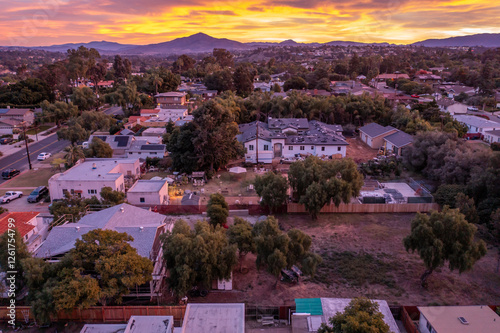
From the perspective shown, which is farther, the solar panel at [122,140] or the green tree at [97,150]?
the solar panel at [122,140]

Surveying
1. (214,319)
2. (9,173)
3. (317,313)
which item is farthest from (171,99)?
(317,313)

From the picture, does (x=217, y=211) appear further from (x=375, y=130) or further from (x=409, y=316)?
(x=375, y=130)

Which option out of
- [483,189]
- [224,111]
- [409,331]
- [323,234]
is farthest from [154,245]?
[483,189]

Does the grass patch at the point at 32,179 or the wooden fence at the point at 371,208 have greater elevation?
the grass patch at the point at 32,179

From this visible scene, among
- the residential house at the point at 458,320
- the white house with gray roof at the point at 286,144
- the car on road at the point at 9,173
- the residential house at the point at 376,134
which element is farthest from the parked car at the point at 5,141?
the residential house at the point at 458,320

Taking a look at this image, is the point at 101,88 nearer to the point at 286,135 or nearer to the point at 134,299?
the point at 286,135

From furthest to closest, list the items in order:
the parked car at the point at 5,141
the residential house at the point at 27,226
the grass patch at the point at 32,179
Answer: the parked car at the point at 5,141, the grass patch at the point at 32,179, the residential house at the point at 27,226

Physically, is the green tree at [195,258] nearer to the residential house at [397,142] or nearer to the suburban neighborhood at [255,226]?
the suburban neighborhood at [255,226]
